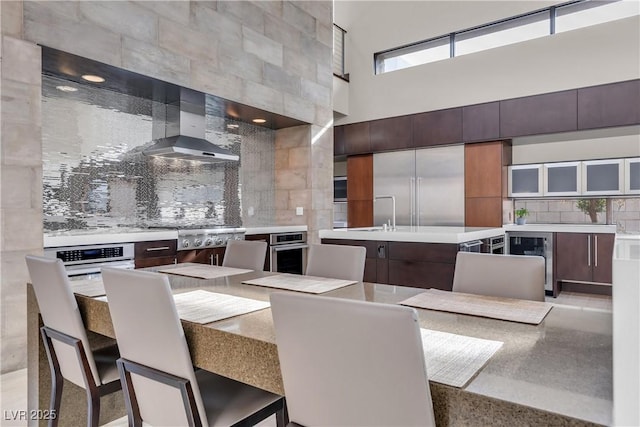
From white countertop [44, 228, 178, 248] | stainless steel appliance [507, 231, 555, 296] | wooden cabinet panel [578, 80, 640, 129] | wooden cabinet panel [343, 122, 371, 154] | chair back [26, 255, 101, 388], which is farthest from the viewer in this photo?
wooden cabinet panel [343, 122, 371, 154]

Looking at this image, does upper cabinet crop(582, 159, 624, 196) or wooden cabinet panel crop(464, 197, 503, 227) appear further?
wooden cabinet panel crop(464, 197, 503, 227)

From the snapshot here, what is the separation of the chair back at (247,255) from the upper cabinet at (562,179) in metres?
4.37

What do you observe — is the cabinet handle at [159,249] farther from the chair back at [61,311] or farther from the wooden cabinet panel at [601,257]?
the wooden cabinet panel at [601,257]

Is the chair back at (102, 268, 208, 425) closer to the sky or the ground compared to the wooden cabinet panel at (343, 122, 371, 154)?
closer to the ground

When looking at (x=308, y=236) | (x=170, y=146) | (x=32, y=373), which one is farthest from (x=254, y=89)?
(x=32, y=373)

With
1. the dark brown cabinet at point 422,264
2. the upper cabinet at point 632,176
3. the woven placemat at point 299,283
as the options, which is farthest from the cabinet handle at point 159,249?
the upper cabinet at point 632,176

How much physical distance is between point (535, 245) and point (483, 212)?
0.79m

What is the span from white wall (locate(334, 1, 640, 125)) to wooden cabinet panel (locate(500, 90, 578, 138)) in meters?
0.13

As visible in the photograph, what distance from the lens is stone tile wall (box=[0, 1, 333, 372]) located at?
2.73 m

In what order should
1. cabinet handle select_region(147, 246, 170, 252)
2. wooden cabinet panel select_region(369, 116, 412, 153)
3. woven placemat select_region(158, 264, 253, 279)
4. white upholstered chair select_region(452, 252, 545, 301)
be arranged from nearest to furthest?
white upholstered chair select_region(452, 252, 545, 301), woven placemat select_region(158, 264, 253, 279), cabinet handle select_region(147, 246, 170, 252), wooden cabinet panel select_region(369, 116, 412, 153)

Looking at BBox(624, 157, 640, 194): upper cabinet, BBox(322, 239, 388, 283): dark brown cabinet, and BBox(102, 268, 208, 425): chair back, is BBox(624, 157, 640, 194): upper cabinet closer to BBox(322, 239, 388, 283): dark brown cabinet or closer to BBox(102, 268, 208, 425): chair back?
BBox(322, 239, 388, 283): dark brown cabinet

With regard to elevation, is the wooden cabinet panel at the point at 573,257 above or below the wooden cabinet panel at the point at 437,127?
below

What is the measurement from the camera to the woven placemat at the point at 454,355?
0.81 meters

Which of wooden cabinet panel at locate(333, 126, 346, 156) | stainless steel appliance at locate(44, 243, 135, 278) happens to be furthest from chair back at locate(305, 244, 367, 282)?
wooden cabinet panel at locate(333, 126, 346, 156)
